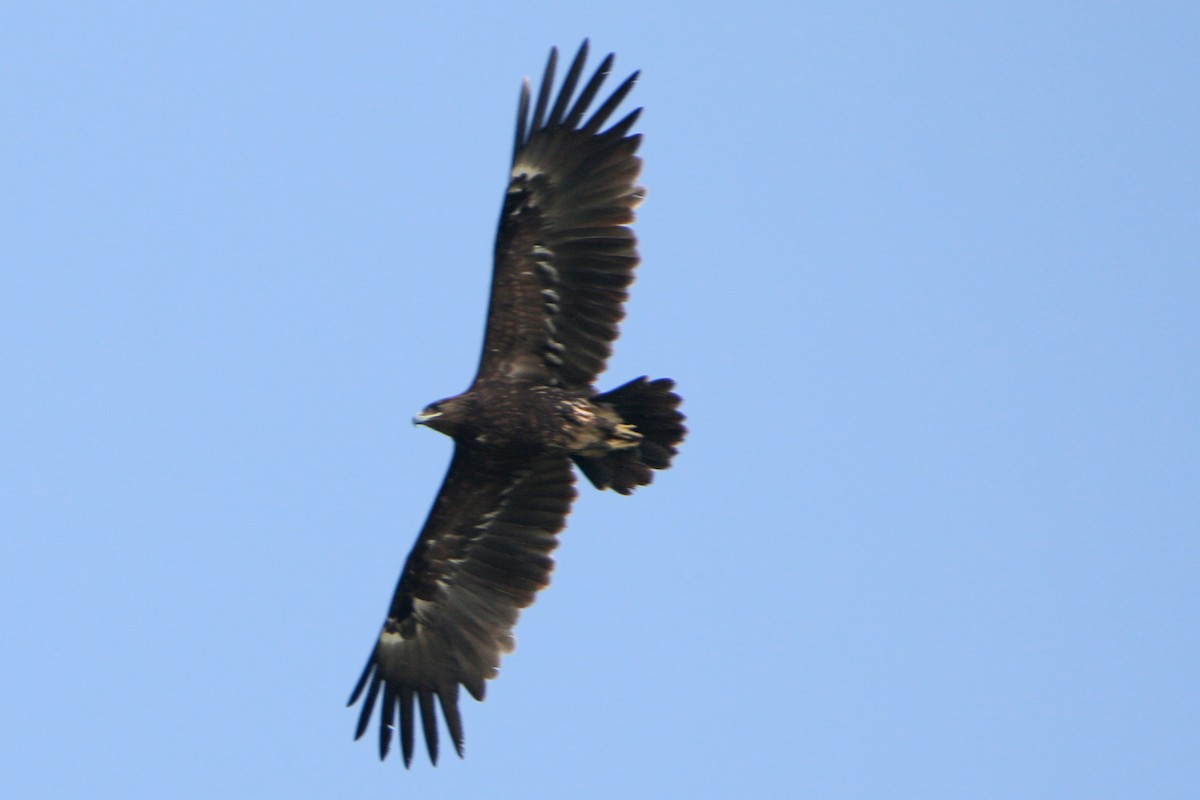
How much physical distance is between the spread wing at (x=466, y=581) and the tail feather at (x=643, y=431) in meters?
0.50

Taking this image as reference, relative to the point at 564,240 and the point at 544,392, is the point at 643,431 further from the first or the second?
the point at 564,240

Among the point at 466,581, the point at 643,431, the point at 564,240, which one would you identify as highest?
the point at 564,240

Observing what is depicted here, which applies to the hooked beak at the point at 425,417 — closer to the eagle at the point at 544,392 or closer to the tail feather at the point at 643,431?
the eagle at the point at 544,392

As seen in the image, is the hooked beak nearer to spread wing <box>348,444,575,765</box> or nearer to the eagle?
the eagle

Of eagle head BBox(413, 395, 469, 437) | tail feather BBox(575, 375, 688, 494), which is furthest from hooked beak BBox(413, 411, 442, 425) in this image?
tail feather BBox(575, 375, 688, 494)

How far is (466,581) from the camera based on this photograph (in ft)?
48.5

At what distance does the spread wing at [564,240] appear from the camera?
13812 mm

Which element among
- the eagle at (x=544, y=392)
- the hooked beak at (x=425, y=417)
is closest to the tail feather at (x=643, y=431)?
the eagle at (x=544, y=392)

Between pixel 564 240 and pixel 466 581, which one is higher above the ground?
pixel 564 240

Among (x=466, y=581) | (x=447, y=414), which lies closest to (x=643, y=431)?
(x=447, y=414)

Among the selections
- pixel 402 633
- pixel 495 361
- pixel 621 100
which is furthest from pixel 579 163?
pixel 402 633

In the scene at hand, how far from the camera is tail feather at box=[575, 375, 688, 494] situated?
1381 centimetres

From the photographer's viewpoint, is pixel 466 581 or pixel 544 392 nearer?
pixel 544 392

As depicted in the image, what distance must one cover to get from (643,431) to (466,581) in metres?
2.01
